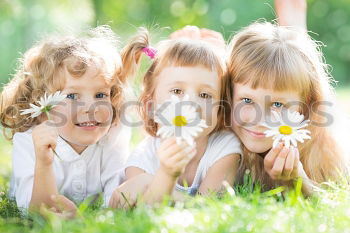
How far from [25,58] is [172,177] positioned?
1.58 meters

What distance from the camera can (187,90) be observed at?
126 inches

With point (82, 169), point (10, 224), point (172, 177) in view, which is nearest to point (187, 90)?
point (172, 177)

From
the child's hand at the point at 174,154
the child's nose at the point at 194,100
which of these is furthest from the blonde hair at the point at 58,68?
the child's hand at the point at 174,154

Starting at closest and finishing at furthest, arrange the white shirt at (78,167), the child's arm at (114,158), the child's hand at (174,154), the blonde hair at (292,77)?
the child's hand at (174,154) → the blonde hair at (292,77) → the white shirt at (78,167) → the child's arm at (114,158)

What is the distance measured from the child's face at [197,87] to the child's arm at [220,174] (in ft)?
0.69

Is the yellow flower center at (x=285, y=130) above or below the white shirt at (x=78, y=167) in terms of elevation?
above

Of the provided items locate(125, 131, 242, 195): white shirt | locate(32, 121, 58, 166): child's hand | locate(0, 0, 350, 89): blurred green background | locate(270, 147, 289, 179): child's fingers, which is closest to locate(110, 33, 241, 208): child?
locate(125, 131, 242, 195): white shirt

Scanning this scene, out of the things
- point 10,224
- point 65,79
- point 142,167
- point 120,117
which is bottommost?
point 10,224

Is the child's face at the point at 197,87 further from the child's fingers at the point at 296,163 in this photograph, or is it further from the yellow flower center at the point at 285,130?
the child's fingers at the point at 296,163

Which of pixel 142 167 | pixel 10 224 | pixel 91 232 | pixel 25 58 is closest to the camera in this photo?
pixel 91 232

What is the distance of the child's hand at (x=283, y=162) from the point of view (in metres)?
3.01

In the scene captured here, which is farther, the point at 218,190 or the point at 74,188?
the point at 74,188

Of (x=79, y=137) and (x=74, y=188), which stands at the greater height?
(x=79, y=137)

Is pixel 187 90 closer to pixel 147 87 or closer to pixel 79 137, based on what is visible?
pixel 147 87
